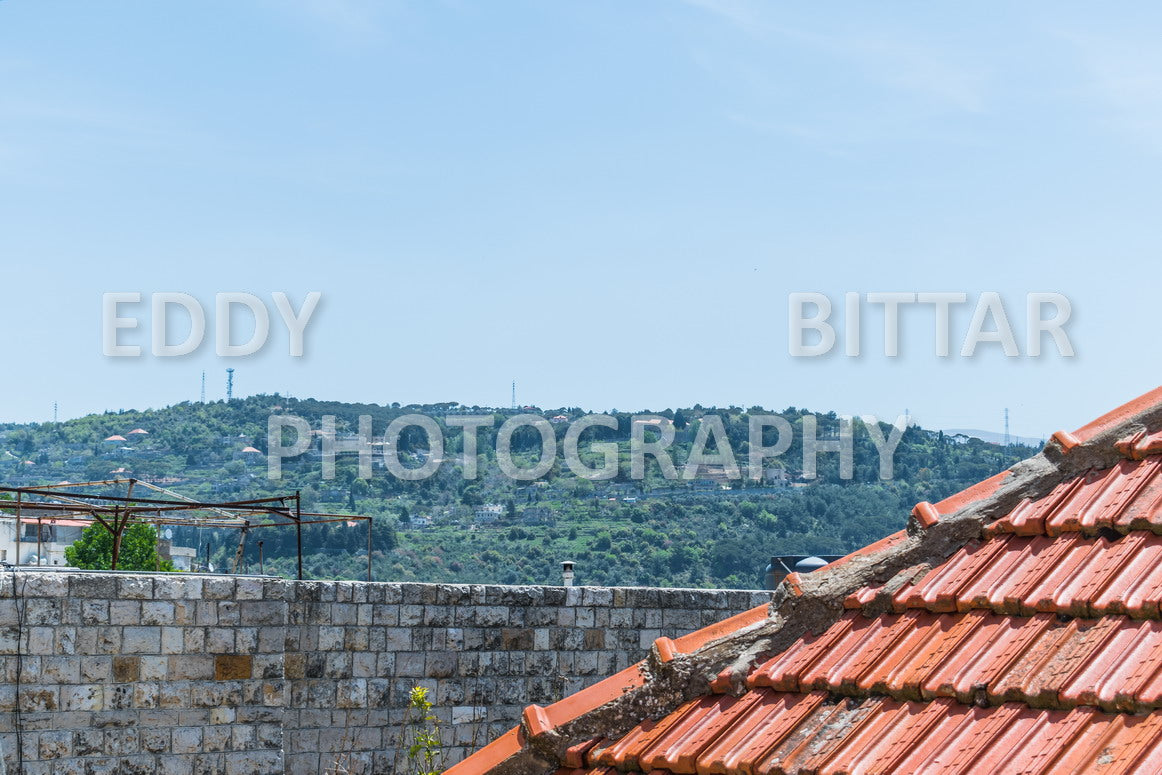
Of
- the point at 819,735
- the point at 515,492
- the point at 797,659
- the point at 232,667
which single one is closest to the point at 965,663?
the point at 819,735

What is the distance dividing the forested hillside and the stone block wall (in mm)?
30495

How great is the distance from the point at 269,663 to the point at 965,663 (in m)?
6.43

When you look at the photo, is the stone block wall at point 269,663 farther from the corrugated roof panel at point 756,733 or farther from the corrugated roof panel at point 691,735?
the corrugated roof panel at point 756,733

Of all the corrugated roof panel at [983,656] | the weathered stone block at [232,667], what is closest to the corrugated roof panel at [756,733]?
the corrugated roof panel at [983,656]

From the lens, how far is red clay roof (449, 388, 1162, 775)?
280 cm

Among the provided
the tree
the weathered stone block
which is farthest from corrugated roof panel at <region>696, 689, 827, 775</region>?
the tree

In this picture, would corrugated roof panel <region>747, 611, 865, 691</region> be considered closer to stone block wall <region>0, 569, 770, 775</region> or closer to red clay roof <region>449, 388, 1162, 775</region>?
red clay roof <region>449, 388, 1162, 775</region>

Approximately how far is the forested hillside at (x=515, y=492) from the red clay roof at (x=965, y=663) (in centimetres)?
3671

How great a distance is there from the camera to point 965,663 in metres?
3.10

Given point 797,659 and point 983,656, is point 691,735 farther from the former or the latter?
point 983,656

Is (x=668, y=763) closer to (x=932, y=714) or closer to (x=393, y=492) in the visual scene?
(x=932, y=714)

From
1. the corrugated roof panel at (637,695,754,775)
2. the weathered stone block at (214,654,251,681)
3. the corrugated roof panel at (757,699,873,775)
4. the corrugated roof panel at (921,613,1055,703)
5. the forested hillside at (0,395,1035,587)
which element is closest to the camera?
the corrugated roof panel at (921,613,1055,703)

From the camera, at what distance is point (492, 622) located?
986 cm


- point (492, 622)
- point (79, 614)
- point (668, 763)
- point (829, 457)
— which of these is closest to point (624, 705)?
point (668, 763)
